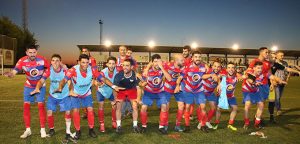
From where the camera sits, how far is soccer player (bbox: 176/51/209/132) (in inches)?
281

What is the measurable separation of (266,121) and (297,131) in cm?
130

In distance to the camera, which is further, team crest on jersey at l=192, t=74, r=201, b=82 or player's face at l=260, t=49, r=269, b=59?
player's face at l=260, t=49, r=269, b=59

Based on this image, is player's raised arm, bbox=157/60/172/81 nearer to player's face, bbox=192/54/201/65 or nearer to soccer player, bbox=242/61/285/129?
player's face, bbox=192/54/201/65

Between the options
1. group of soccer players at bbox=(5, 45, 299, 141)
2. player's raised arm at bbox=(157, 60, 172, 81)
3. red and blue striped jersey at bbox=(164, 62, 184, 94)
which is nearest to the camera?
group of soccer players at bbox=(5, 45, 299, 141)

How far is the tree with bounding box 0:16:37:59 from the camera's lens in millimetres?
53503

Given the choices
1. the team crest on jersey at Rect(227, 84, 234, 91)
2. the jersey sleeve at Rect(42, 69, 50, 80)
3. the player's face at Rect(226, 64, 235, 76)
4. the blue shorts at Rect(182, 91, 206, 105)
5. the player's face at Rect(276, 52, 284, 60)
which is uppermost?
the player's face at Rect(276, 52, 284, 60)

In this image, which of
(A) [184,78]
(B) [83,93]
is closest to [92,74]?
(B) [83,93]

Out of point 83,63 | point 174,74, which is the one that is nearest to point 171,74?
point 174,74

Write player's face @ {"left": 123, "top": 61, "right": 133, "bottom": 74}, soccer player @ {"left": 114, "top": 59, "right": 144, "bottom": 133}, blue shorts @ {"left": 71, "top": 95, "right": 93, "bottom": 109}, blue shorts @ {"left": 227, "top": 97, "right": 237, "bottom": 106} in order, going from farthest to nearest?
blue shorts @ {"left": 227, "top": 97, "right": 237, "bottom": 106}
soccer player @ {"left": 114, "top": 59, "right": 144, "bottom": 133}
player's face @ {"left": 123, "top": 61, "right": 133, "bottom": 74}
blue shorts @ {"left": 71, "top": 95, "right": 93, "bottom": 109}

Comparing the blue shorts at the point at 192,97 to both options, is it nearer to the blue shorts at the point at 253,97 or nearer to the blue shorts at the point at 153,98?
the blue shorts at the point at 153,98

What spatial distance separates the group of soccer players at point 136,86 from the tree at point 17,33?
52.4 meters

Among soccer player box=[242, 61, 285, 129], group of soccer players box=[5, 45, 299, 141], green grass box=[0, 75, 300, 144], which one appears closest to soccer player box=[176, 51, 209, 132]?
group of soccer players box=[5, 45, 299, 141]

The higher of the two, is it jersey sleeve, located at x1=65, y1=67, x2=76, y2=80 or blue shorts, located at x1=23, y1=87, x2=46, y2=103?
jersey sleeve, located at x1=65, y1=67, x2=76, y2=80

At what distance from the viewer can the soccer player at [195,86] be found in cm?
715
